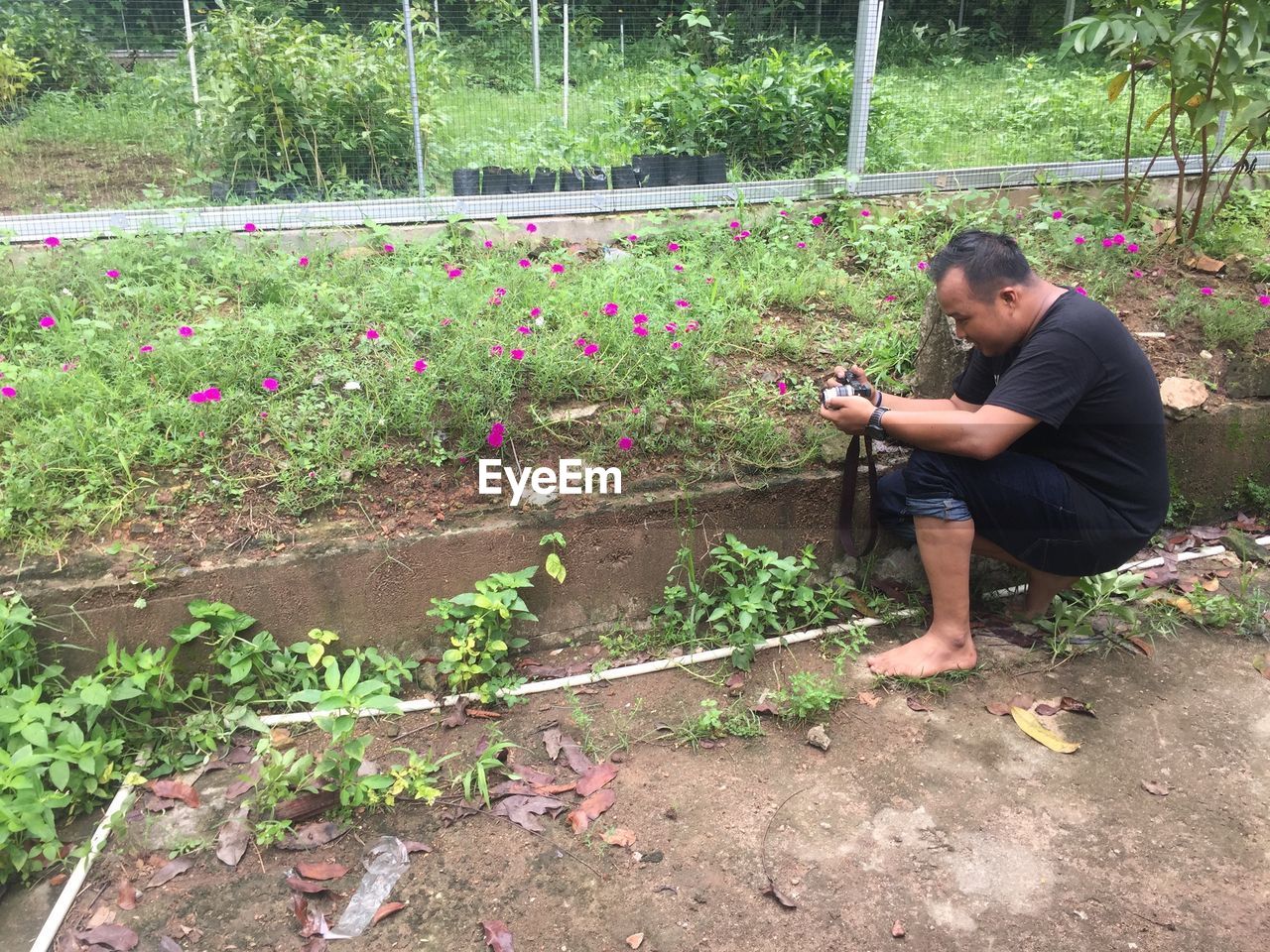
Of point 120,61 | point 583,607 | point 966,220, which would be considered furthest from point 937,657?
point 120,61

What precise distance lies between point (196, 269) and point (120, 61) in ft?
3.94

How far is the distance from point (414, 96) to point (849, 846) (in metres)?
4.07

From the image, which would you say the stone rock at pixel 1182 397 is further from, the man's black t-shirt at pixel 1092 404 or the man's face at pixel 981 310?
the man's face at pixel 981 310

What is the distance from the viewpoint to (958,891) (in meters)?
2.30

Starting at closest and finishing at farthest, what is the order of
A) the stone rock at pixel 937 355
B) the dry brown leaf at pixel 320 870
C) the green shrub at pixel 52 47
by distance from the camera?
1. the dry brown leaf at pixel 320 870
2. the stone rock at pixel 937 355
3. the green shrub at pixel 52 47

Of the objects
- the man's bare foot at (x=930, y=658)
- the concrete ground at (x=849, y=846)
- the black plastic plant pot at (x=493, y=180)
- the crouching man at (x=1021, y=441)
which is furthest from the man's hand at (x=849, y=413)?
the black plastic plant pot at (x=493, y=180)

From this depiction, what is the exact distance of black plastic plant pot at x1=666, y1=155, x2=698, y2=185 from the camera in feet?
17.5

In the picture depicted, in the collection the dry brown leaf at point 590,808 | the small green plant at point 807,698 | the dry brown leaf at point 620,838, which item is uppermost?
the small green plant at point 807,698

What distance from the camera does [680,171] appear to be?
A: 532 centimetres

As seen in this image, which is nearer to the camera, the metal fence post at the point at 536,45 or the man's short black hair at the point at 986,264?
the man's short black hair at the point at 986,264

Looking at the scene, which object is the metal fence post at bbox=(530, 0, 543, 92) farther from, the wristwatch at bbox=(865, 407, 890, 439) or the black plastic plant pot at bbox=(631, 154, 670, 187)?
the wristwatch at bbox=(865, 407, 890, 439)

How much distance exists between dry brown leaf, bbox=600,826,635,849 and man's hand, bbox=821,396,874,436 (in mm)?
1443

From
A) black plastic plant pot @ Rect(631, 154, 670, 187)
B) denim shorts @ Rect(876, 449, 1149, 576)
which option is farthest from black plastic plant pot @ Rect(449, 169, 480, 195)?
denim shorts @ Rect(876, 449, 1149, 576)

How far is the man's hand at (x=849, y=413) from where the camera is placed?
298cm
